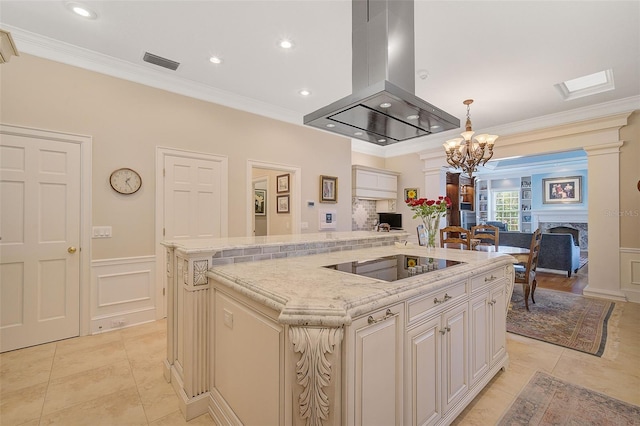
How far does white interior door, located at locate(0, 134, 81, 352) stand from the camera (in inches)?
103

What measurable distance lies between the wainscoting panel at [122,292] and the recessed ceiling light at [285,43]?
288 cm

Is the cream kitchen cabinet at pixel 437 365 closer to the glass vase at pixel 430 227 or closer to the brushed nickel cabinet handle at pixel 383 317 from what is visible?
the brushed nickel cabinet handle at pixel 383 317

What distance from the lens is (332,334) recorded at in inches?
39.4

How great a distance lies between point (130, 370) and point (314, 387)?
6.98 ft

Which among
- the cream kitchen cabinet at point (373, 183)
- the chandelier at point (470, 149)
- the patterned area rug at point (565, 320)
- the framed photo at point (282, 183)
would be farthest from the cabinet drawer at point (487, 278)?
the cream kitchen cabinet at point (373, 183)

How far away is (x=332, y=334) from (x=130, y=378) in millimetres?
Result: 2148

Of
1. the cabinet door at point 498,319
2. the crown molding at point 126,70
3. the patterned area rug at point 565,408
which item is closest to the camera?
the patterned area rug at point 565,408

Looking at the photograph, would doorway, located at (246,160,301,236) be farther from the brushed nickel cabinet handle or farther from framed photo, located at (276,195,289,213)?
the brushed nickel cabinet handle

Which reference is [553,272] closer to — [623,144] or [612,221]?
[612,221]

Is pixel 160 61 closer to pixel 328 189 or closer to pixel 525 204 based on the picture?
pixel 328 189

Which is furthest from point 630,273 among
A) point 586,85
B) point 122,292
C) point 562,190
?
point 122,292

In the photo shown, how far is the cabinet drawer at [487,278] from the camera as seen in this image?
1850 mm

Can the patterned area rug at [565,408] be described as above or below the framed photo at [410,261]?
below

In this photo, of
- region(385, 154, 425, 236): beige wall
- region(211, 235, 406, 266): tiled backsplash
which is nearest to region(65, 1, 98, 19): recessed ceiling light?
region(211, 235, 406, 266): tiled backsplash
